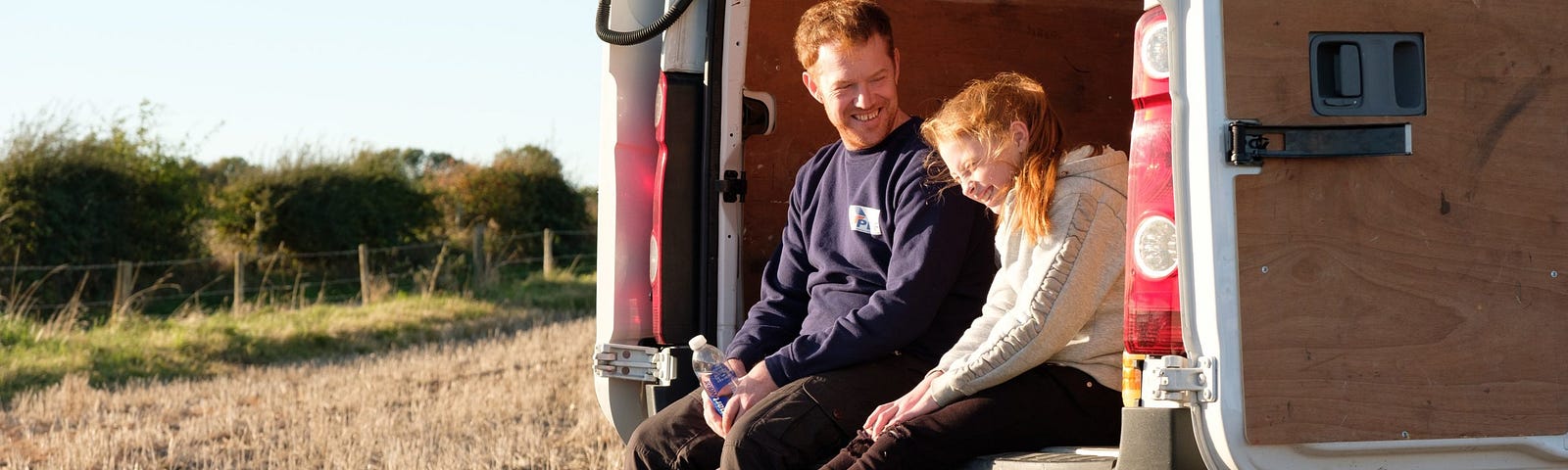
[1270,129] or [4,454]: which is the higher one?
[1270,129]

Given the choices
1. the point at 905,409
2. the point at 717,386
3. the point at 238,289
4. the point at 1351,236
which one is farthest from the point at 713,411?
the point at 238,289

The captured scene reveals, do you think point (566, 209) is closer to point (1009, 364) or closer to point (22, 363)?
point (22, 363)

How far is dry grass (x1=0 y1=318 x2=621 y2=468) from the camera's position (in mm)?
5988

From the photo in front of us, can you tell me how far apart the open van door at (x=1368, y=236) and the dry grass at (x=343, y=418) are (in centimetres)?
354

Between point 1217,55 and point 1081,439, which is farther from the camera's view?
point 1081,439

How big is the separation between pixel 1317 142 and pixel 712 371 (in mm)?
1575

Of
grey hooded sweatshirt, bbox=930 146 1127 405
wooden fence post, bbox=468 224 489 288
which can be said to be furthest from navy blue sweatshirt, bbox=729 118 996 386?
wooden fence post, bbox=468 224 489 288

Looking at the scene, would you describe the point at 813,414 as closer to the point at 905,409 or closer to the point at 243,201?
the point at 905,409

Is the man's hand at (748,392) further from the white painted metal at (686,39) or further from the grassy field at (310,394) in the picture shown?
the grassy field at (310,394)

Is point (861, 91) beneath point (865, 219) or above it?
above

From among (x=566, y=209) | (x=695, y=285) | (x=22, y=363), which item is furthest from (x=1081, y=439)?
(x=566, y=209)

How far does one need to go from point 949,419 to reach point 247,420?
16.5 ft

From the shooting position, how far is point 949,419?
298 cm

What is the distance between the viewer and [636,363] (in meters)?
3.91
